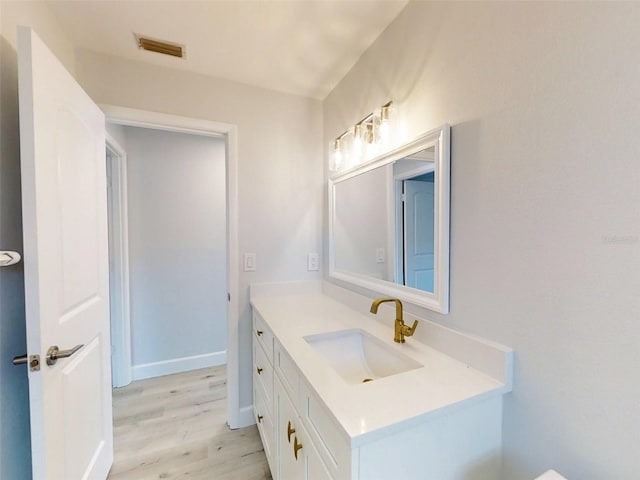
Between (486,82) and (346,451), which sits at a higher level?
(486,82)

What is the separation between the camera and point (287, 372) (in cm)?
115

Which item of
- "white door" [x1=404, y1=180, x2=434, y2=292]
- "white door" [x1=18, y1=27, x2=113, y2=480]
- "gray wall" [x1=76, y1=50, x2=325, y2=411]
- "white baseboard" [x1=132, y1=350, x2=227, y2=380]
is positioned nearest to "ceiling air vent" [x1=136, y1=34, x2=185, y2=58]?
"gray wall" [x1=76, y1=50, x2=325, y2=411]

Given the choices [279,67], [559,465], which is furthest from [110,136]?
[559,465]

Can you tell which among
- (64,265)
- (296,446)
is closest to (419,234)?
(296,446)

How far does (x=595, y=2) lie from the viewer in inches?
26.7

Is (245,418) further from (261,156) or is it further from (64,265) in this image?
(261,156)

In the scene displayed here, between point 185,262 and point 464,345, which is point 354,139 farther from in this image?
point 185,262

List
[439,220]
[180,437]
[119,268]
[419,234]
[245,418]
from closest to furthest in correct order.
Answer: [439,220] → [419,234] → [180,437] → [245,418] → [119,268]

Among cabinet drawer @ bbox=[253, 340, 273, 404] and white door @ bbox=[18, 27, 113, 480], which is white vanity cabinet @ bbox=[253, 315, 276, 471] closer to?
cabinet drawer @ bbox=[253, 340, 273, 404]

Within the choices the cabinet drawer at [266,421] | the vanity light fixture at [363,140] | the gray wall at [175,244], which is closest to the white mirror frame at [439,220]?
the vanity light fixture at [363,140]

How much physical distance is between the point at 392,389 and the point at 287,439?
0.59m

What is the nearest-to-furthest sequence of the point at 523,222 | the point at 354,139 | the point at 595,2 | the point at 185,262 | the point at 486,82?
the point at 595,2
the point at 523,222
the point at 486,82
the point at 354,139
the point at 185,262

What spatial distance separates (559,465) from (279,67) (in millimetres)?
2140

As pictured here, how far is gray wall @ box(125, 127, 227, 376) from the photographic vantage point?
254 centimetres
